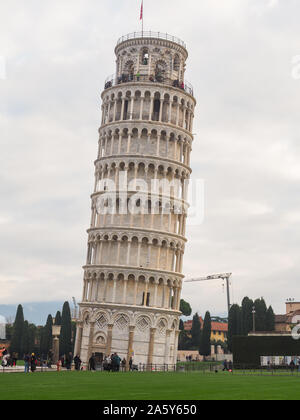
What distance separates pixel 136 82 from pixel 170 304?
27.3m

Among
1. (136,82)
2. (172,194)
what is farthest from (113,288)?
(136,82)

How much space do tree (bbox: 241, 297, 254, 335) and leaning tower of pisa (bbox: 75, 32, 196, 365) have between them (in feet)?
117

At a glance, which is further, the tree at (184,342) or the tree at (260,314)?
the tree at (184,342)

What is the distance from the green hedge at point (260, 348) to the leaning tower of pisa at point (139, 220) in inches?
302

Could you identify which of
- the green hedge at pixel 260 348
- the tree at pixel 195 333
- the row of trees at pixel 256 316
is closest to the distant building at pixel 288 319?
the row of trees at pixel 256 316

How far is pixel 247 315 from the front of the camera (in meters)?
103

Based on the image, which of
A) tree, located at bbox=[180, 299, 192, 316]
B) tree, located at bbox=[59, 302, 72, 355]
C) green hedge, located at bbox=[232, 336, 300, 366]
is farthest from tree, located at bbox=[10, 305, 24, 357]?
tree, located at bbox=[180, 299, 192, 316]

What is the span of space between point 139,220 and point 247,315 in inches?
1698

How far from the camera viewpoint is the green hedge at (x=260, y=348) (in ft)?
220

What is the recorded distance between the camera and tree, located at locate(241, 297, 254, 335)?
102 m

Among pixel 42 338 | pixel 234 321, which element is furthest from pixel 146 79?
pixel 42 338

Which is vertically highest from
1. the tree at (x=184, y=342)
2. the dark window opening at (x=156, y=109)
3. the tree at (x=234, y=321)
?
the dark window opening at (x=156, y=109)

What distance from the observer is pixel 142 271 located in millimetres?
66375

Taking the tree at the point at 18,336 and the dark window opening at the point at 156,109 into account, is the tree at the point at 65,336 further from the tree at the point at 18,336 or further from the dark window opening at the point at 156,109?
the dark window opening at the point at 156,109
